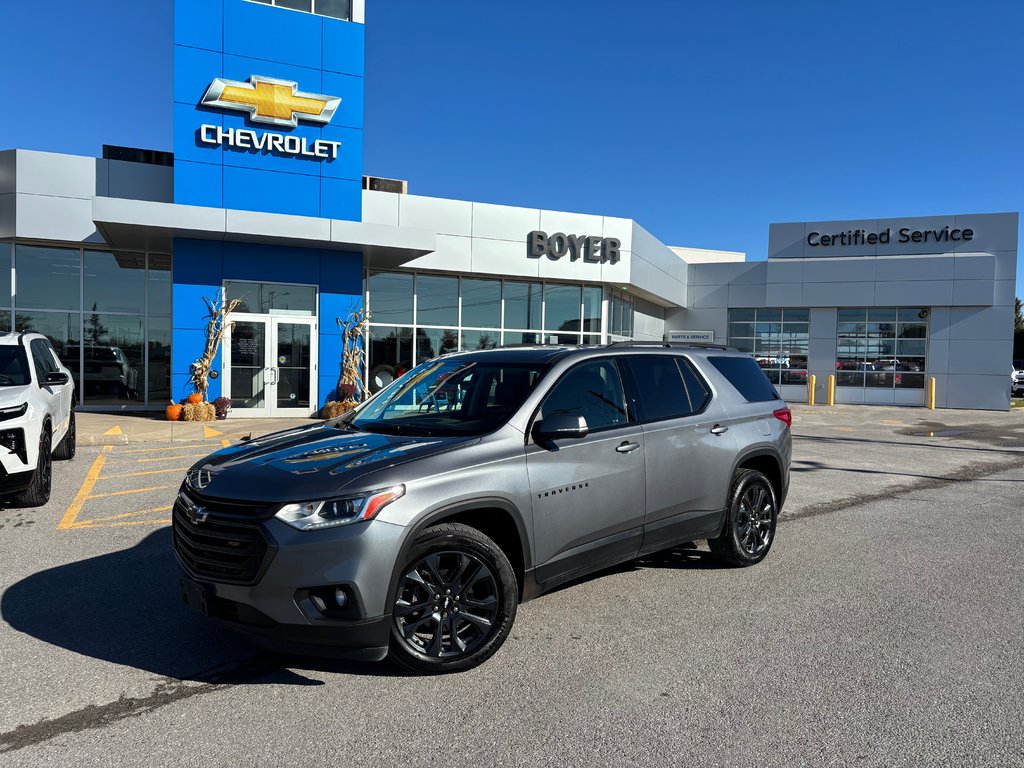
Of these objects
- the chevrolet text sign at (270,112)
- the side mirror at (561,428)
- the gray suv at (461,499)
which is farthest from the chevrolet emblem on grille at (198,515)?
the chevrolet text sign at (270,112)

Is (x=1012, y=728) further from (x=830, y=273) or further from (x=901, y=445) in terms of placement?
(x=830, y=273)

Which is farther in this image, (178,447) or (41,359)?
(178,447)

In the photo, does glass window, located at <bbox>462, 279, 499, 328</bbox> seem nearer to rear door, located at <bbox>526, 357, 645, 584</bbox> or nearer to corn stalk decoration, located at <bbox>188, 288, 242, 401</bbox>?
corn stalk decoration, located at <bbox>188, 288, 242, 401</bbox>

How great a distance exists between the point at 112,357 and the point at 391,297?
23.1 ft

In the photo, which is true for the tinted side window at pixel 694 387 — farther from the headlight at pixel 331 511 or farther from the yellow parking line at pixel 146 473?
the yellow parking line at pixel 146 473

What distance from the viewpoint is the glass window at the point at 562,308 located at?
2161 cm

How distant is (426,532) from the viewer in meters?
3.55

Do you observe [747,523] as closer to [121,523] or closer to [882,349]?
[121,523]

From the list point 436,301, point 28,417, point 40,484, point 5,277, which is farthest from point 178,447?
point 436,301

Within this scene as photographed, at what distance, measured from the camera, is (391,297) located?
19.6m

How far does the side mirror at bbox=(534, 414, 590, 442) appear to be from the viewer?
3986 mm

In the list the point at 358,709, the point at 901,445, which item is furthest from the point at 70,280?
the point at 901,445

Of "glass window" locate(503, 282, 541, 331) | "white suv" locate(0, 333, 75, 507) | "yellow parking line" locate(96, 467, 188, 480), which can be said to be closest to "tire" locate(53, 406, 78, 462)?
"white suv" locate(0, 333, 75, 507)

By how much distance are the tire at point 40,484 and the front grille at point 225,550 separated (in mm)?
4406
